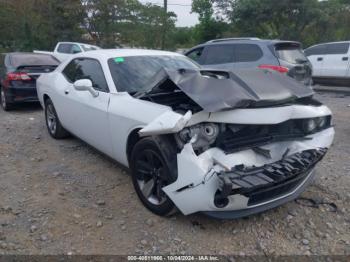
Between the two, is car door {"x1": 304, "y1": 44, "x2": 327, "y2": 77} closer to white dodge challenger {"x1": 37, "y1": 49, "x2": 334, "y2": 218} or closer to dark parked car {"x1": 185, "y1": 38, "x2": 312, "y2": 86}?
dark parked car {"x1": 185, "y1": 38, "x2": 312, "y2": 86}

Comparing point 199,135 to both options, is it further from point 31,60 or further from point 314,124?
point 31,60

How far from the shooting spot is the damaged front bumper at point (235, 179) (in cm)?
260

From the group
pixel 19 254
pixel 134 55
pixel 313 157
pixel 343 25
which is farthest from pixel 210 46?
pixel 343 25

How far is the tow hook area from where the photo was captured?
2.53m

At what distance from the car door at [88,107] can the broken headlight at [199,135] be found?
126 cm

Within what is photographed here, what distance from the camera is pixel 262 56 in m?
7.74

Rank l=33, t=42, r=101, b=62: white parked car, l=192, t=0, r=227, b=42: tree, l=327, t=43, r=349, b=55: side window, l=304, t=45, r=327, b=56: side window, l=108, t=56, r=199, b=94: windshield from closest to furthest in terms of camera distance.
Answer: l=108, t=56, r=199, b=94: windshield
l=327, t=43, r=349, b=55: side window
l=304, t=45, r=327, b=56: side window
l=33, t=42, r=101, b=62: white parked car
l=192, t=0, r=227, b=42: tree

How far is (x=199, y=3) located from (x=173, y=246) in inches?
1096

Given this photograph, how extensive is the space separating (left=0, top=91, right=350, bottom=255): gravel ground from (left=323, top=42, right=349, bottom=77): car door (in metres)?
7.71

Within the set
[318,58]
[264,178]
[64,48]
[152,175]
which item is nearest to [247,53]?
[318,58]

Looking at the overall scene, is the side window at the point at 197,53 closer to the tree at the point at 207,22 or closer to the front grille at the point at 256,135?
the front grille at the point at 256,135

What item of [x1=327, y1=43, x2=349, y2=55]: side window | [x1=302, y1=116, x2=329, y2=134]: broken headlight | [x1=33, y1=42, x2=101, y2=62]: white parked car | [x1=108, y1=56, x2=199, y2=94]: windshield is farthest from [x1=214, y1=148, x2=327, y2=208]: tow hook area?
[x1=33, y1=42, x2=101, y2=62]: white parked car

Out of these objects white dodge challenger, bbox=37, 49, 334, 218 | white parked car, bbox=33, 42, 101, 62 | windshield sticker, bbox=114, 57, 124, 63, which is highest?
windshield sticker, bbox=114, 57, 124, 63

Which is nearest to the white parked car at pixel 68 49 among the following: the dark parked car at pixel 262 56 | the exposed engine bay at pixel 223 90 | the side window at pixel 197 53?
the side window at pixel 197 53
